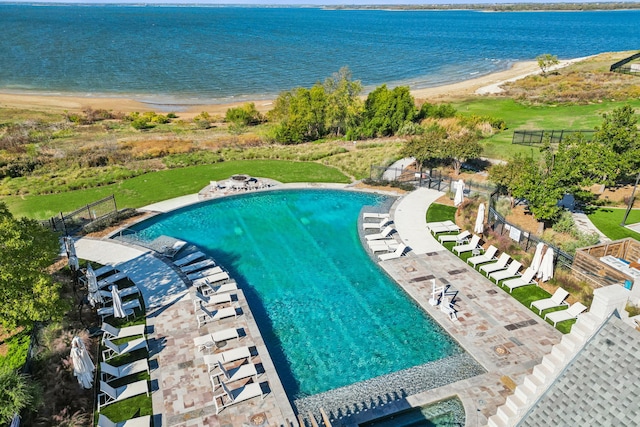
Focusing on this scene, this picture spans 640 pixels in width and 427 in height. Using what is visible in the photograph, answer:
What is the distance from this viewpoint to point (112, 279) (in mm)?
18125

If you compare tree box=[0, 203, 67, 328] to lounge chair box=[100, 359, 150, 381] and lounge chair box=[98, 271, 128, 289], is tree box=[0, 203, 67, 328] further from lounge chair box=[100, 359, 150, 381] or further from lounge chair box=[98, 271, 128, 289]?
lounge chair box=[98, 271, 128, 289]

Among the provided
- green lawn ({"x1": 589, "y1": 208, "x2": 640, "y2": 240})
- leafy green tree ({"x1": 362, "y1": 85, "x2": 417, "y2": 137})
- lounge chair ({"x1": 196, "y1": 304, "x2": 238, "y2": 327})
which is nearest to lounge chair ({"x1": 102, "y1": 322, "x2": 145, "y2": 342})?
lounge chair ({"x1": 196, "y1": 304, "x2": 238, "y2": 327})

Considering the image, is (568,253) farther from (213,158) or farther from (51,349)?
(213,158)

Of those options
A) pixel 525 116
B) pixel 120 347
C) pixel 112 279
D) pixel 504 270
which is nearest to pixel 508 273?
pixel 504 270

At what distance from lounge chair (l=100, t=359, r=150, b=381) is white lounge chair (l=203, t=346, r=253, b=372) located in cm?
190

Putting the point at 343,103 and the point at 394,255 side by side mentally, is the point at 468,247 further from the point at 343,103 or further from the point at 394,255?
the point at 343,103

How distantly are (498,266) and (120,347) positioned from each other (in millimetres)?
15015

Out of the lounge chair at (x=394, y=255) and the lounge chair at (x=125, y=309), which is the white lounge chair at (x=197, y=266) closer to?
the lounge chair at (x=125, y=309)

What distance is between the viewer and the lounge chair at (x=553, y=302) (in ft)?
52.0

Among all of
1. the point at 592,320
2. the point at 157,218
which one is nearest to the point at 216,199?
the point at 157,218

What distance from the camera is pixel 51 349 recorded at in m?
13.7

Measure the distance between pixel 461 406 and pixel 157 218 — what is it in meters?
19.2

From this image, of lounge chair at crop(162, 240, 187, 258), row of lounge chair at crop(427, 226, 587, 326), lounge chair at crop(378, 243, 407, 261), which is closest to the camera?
row of lounge chair at crop(427, 226, 587, 326)

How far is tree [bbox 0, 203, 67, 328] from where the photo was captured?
12.8 meters
